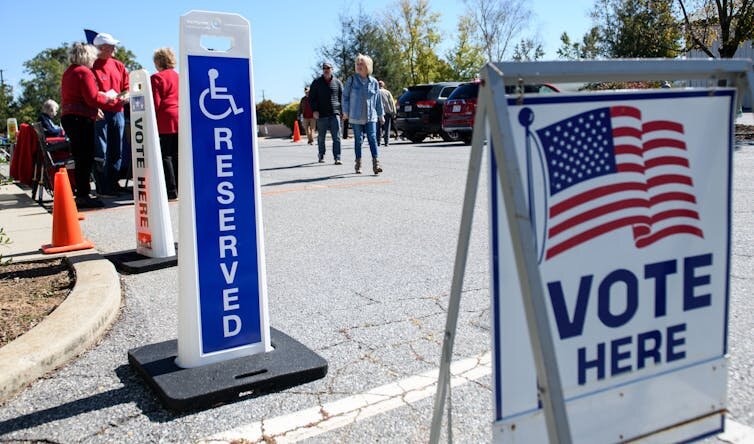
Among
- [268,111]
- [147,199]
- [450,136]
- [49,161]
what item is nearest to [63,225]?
[147,199]

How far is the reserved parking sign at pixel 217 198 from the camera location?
3.00m

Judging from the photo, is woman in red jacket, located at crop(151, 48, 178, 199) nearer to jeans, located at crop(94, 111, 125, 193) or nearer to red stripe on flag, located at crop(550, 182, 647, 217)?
jeans, located at crop(94, 111, 125, 193)

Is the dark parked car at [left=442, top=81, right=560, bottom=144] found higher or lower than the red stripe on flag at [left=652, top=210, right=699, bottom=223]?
higher

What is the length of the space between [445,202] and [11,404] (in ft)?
18.8

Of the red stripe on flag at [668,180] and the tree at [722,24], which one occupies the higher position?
the tree at [722,24]

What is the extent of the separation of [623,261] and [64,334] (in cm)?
273

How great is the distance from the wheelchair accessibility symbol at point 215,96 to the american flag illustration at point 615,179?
1711 mm

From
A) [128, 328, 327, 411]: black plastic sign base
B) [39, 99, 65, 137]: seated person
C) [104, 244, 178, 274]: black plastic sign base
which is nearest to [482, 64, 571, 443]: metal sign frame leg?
[128, 328, 327, 411]: black plastic sign base

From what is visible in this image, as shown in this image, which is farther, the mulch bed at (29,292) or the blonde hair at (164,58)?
the blonde hair at (164,58)

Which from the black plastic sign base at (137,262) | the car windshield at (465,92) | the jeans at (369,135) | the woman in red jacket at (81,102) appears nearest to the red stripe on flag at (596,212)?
the black plastic sign base at (137,262)

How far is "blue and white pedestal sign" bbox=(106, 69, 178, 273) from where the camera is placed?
5.38m

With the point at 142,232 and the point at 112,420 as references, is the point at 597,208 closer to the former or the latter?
the point at 112,420

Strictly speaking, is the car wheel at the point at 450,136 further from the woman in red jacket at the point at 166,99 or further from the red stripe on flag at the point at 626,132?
the red stripe on flag at the point at 626,132

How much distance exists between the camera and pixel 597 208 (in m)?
1.89
